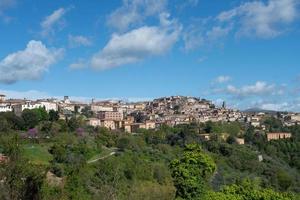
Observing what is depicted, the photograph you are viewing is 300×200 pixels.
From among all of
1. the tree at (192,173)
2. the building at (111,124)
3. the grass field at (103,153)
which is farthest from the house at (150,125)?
the tree at (192,173)

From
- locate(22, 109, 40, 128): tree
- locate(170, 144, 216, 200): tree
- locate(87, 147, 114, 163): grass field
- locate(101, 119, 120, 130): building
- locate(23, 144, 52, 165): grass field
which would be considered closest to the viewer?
locate(170, 144, 216, 200): tree

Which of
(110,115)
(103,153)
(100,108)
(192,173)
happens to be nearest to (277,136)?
(110,115)

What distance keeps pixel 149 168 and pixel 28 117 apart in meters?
22.7

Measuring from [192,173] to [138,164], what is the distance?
1540 cm

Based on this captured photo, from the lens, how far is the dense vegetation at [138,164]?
536 inches

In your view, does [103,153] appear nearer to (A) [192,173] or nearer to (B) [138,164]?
(B) [138,164]

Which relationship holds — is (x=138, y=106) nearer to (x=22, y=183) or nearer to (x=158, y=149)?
(x=158, y=149)

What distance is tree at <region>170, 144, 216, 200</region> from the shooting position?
26953 mm

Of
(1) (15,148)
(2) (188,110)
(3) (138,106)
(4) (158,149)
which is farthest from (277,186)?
(3) (138,106)

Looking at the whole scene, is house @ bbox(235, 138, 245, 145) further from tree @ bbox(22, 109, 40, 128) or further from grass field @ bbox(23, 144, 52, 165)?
grass field @ bbox(23, 144, 52, 165)

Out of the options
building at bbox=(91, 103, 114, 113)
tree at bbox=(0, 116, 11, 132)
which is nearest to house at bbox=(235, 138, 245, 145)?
tree at bbox=(0, 116, 11, 132)

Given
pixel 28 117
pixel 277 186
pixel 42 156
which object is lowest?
pixel 277 186

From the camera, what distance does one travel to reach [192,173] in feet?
90.1

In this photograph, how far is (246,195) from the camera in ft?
84.0
